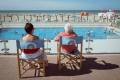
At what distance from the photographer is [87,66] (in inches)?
228

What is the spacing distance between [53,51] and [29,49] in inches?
106

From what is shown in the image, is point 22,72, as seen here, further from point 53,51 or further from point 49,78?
point 53,51

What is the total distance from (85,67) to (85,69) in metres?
0.17

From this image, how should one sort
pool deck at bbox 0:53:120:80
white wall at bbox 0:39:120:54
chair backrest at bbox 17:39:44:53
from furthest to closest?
white wall at bbox 0:39:120:54 → pool deck at bbox 0:53:120:80 → chair backrest at bbox 17:39:44:53

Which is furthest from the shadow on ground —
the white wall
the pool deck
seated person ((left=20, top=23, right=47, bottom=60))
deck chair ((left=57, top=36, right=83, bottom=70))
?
the white wall

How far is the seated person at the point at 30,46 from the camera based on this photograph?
192 inches

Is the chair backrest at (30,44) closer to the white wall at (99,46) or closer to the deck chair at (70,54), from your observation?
the deck chair at (70,54)

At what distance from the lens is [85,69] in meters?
5.56

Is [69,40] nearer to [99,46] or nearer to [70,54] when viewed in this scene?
[70,54]

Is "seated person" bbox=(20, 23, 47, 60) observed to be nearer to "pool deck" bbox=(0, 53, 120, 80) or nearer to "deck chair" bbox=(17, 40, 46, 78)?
"deck chair" bbox=(17, 40, 46, 78)

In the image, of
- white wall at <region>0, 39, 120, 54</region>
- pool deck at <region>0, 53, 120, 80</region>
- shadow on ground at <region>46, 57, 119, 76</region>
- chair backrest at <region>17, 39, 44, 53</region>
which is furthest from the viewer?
white wall at <region>0, 39, 120, 54</region>

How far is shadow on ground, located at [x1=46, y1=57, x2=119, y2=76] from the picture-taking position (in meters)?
5.27

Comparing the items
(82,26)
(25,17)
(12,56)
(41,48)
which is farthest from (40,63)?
(25,17)

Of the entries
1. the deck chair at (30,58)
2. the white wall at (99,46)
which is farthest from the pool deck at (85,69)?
the white wall at (99,46)
